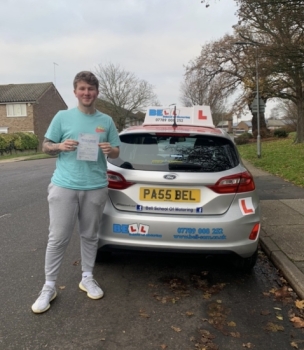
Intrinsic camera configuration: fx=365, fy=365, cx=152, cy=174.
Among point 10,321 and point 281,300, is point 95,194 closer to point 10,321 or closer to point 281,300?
point 10,321

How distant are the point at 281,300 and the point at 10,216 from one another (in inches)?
205

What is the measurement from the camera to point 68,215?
10.2 feet

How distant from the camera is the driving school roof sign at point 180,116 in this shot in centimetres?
422

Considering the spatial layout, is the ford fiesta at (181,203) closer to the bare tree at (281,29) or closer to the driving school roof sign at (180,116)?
the driving school roof sign at (180,116)

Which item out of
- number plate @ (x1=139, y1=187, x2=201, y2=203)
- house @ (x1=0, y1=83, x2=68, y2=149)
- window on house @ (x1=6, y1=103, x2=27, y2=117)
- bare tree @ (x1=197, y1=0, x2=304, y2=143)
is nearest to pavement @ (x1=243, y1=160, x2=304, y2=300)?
number plate @ (x1=139, y1=187, x2=201, y2=203)

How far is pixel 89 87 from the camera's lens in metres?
3.08

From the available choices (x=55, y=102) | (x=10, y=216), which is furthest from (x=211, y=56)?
(x=10, y=216)

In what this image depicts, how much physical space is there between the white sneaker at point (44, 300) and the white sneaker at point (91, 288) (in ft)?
0.98

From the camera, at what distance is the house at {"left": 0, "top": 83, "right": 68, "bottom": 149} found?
4022 centimetres

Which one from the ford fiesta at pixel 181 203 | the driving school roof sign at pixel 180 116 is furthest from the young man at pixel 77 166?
the driving school roof sign at pixel 180 116

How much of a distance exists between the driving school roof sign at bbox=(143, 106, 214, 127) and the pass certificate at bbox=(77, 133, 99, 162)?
130 cm

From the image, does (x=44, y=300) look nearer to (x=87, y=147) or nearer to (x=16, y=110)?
(x=87, y=147)

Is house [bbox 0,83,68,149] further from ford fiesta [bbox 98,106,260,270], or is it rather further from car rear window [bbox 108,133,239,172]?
ford fiesta [bbox 98,106,260,270]

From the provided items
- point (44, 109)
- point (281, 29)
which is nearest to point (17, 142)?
point (44, 109)
